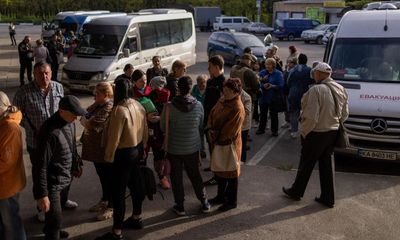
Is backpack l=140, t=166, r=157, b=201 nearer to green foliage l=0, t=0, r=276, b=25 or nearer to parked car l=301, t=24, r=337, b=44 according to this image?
parked car l=301, t=24, r=337, b=44

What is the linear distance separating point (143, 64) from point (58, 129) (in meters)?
10.3

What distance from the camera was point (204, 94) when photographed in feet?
22.1

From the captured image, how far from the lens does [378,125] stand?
22.6 feet

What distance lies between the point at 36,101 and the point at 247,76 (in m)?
3.71

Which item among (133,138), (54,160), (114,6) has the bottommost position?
(54,160)

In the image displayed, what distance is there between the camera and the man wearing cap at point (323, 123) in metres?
5.53

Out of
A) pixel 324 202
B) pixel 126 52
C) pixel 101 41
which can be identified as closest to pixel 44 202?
pixel 324 202

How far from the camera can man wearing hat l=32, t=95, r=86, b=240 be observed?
3.97 meters

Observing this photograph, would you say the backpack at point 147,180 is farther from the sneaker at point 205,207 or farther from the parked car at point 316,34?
the parked car at point 316,34

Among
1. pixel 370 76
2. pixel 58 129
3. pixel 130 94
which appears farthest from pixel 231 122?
pixel 370 76

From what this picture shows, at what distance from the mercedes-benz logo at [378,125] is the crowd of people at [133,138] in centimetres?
137

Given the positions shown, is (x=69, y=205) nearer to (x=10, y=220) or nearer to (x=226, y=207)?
(x=10, y=220)

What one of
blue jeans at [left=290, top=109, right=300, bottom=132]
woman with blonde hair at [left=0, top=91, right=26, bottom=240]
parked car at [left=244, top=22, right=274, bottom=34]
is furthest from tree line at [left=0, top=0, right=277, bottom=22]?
woman with blonde hair at [left=0, top=91, right=26, bottom=240]

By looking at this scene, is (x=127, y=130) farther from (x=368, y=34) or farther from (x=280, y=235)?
(x=368, y=34)
